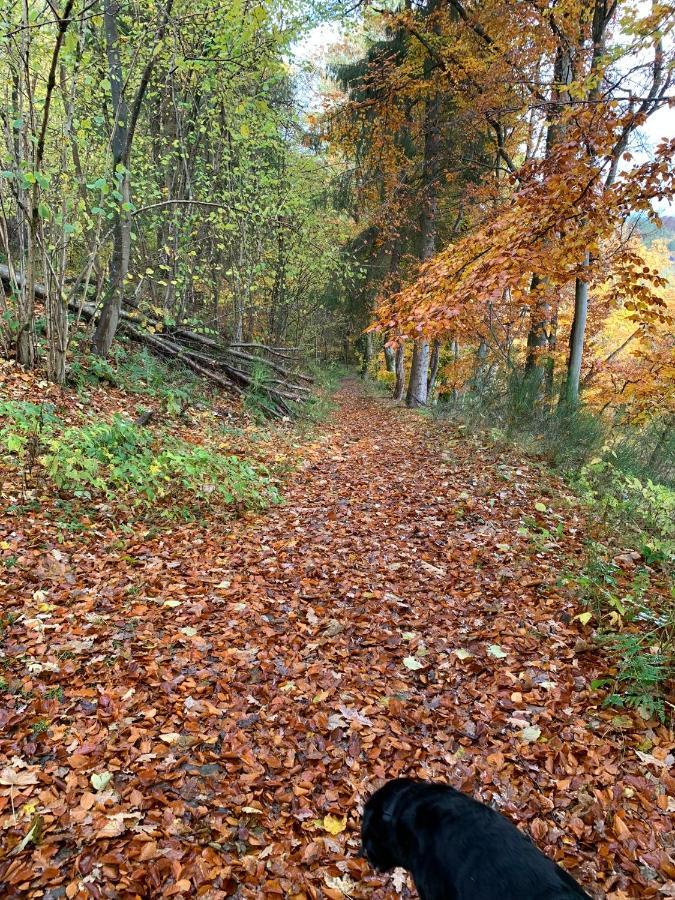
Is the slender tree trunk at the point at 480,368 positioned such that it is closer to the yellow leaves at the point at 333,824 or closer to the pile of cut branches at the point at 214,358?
the pile of cut branches at the point at 214,358

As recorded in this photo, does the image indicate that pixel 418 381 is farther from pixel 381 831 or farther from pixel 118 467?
pixel 381 831

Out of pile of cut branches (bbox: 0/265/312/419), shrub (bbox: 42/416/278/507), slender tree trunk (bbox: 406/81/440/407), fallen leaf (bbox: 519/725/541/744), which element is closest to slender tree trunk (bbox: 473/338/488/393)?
slender tree trunk (bbox: 406/81/440/407)

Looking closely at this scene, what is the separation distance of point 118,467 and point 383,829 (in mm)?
4655

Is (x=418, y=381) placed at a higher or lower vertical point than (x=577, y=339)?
lower

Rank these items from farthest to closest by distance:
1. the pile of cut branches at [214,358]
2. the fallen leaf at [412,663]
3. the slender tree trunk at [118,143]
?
the pile of cut branches at [214,358] → the slender tree trunk at [118,143] → the fallen leaf at [412,663]

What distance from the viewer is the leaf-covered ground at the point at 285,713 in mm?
2254

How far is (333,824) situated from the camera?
8.13 feet

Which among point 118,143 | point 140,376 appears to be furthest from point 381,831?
point 118,143

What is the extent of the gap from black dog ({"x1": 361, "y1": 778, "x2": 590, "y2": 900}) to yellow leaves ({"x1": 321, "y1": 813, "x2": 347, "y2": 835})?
0.36 m

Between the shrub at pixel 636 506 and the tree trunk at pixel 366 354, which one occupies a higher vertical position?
the tree trunk at pixel 366 354

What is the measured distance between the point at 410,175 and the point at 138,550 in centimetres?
1271

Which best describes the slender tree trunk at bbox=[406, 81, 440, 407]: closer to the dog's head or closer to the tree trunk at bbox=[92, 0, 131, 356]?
the tree trunk at bbox=[92, 0, 131, 356]

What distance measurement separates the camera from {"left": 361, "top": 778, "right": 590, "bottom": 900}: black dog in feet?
5.31

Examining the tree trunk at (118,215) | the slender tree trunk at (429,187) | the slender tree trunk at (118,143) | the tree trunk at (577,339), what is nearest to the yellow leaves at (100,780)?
the slender tree trunk at (118,143)
